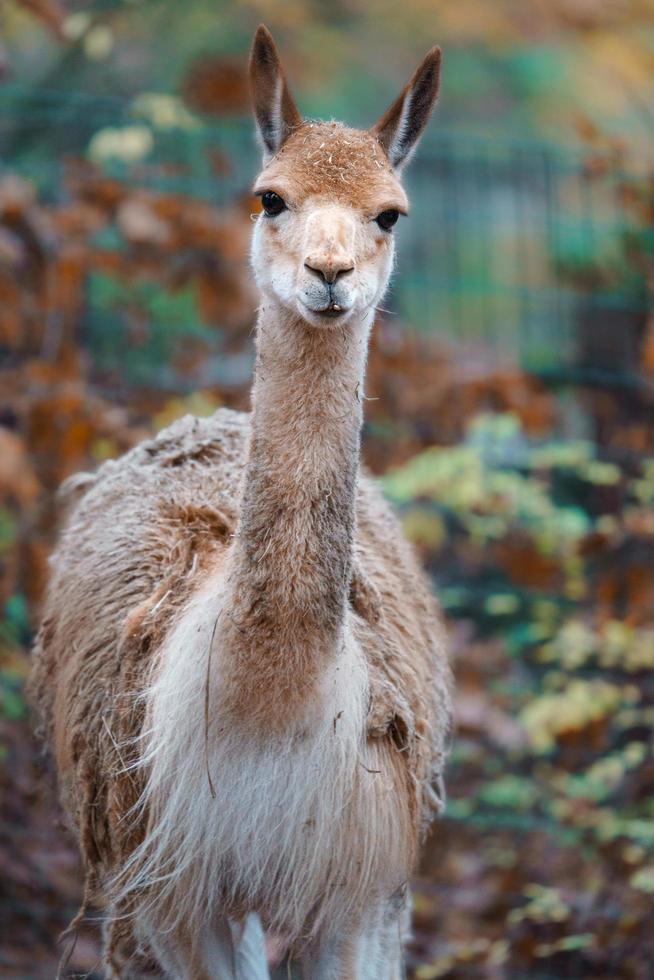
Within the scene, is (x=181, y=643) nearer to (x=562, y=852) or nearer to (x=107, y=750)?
(x=107, y=750)

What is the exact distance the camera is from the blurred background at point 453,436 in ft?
18.3

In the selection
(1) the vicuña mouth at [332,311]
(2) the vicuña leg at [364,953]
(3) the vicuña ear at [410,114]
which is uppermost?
(3) the vicuña ear at [410,114]

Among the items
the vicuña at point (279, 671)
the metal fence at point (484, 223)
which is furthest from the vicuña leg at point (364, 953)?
the metal fence at point (484, 223)

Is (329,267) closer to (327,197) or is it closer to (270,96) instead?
(327,197)

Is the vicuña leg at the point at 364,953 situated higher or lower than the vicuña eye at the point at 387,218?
lower

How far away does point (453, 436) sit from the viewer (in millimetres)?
6801

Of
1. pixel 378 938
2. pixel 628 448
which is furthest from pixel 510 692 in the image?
pixel 378 938

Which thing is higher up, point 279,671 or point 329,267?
point 329,267

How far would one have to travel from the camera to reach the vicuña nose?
2.78m

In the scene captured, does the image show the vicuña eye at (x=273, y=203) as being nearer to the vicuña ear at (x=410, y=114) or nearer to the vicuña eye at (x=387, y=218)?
the vicuña eye at (x=387, y=218)

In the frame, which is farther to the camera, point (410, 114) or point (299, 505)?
point (410, 114)

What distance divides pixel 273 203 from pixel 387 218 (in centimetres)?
26

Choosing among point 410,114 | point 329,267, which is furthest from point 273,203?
point 410,114

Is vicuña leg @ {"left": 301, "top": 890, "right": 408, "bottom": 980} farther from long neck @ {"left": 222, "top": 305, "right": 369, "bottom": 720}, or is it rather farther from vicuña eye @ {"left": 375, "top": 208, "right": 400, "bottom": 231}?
vicuña eye @ {"left": 375, "top": 208, "right": 400, "bottom": 231}
